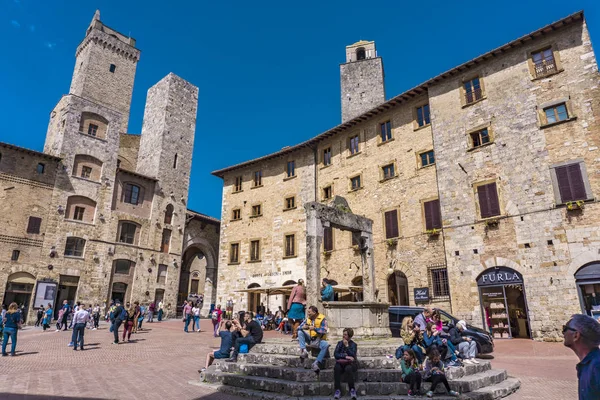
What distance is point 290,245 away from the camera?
2592 centimetres

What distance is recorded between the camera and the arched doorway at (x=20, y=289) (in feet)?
75.8

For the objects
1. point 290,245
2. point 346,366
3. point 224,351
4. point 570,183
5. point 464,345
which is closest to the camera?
point 346,366

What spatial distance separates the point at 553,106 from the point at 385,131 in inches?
349

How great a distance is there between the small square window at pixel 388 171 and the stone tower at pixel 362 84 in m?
12.9

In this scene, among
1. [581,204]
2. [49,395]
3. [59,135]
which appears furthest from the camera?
[59,135]

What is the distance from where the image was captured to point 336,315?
9523 mm

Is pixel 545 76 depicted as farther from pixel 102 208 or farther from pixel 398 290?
pixel 102 208

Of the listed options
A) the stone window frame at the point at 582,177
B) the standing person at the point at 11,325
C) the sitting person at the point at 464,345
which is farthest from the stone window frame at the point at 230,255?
the sitting person at the point at 464,345

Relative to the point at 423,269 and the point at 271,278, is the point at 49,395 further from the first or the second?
the point at 271,278

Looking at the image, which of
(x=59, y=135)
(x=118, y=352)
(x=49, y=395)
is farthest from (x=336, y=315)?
(x=59, y=135)

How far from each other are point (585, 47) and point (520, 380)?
48.1ft

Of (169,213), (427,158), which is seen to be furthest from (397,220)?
(169,213)

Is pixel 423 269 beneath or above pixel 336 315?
above

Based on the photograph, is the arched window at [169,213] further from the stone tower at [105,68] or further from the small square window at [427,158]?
the small square window at [427,158]
